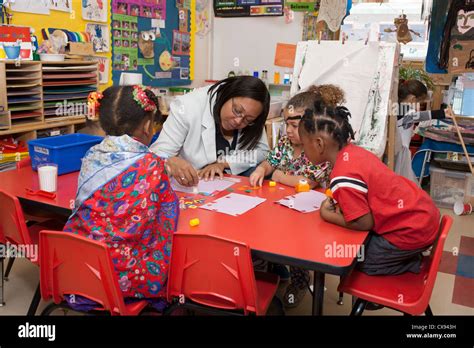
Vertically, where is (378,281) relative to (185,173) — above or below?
below

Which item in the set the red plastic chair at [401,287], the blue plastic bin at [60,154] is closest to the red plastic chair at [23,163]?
the blue plastic bin at [60,154]

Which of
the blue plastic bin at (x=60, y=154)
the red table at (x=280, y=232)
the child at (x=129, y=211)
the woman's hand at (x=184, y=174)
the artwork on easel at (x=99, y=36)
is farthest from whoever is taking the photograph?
the artwork on easel at (x=99, y=36)

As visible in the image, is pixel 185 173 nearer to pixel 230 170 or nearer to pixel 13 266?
pixel 230 170

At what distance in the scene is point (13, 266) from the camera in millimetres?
2742

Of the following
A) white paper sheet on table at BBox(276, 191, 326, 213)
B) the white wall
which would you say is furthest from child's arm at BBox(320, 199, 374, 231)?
the white wall

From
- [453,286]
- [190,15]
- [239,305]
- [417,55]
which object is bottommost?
[453,286]

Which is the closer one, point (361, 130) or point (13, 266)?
point (13, 266)

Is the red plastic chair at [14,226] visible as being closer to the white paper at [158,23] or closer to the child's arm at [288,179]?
the child's arm at [288,179]

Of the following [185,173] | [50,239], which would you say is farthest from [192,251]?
[185,173]

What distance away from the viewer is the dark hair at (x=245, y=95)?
2305mm

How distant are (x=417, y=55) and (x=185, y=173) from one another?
13.0 ft

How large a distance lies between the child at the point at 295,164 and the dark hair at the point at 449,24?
141cm

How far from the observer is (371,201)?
1.61 m

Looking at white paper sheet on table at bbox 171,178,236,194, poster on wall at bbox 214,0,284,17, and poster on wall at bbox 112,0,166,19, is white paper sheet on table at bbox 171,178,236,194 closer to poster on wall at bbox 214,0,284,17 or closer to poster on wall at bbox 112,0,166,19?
poster on wall at bbox 112,0,166,19
